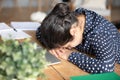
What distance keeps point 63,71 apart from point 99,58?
211 mm

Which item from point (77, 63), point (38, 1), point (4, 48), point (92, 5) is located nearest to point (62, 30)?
point (77, 63)

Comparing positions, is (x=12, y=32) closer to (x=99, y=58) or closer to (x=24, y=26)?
(x=24, y=26)

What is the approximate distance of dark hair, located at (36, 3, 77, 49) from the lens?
117 centimetres

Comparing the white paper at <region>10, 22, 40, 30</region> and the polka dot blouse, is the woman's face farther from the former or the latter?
the white paper at <region>10, 22, 40, 30</region>

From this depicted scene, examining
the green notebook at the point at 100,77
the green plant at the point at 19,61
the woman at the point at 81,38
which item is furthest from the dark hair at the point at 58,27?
the green plant at the point at 19,61

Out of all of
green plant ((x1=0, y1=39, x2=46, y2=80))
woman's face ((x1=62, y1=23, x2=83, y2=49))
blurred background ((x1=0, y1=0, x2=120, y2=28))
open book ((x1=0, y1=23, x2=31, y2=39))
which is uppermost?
green plant ((x1=0, y1=39, x2=46, y2=80))

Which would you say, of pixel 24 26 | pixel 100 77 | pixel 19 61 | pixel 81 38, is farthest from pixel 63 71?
pixel 24 26

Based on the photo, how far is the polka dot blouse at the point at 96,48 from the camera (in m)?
1.12

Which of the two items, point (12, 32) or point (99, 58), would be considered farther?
point (12, 32)

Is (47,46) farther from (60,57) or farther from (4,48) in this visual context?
(4,48)

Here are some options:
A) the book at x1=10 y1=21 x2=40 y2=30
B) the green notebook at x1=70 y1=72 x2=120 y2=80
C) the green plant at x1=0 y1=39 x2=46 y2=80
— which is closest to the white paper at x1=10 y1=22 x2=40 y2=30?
the book at x1=10 y1=21 x2=40 y2=30

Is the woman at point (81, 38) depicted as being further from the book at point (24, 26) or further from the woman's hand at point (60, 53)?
the book at point (24, 26)

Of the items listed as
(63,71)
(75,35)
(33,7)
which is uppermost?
(75,35)

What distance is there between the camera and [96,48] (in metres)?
1.22
